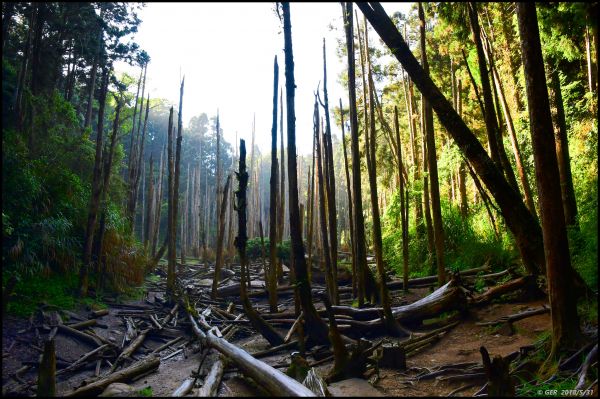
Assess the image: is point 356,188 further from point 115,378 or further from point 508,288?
point 115,378

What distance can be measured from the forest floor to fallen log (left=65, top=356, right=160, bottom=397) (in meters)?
0.13

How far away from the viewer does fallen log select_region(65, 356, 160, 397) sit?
456 cm

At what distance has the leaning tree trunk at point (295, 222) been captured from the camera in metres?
6.55

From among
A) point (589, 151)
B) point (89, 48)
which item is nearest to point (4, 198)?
point (89, 48)

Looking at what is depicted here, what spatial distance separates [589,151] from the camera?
7.94 metres

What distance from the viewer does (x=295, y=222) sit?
22.4ft

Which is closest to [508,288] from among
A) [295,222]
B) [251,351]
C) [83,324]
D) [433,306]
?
[433,306]

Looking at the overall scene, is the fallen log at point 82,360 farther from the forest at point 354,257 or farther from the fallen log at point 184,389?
the fallen log at point 184,389

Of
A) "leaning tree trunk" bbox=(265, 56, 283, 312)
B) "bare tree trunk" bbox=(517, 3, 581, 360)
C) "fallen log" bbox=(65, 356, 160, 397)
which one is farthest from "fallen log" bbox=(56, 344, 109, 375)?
"bare tree trunk" bbox=(517, 3, 581, 360)

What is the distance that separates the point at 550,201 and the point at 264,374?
368cm

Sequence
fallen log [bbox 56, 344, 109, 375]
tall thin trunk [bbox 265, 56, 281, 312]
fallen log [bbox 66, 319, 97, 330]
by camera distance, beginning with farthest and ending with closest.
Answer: tall thin trunk [bbox 265, 56, 281, 312] < fallen log [bbox 66, 319, 97, 330] < fallen log [bbox 56, 344, 109, 375]

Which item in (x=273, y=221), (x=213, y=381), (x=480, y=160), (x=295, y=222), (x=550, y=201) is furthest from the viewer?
(x=273, y=221)

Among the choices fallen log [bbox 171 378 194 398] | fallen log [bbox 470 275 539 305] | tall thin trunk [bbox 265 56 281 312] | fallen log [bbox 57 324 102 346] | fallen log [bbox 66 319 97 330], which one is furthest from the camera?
tall thin trunk [bbox 265 56 281 312]

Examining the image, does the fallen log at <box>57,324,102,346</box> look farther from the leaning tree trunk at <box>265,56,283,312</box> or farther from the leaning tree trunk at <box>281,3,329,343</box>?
the leaning tree trunk at <box>281,3,329,343</box>
